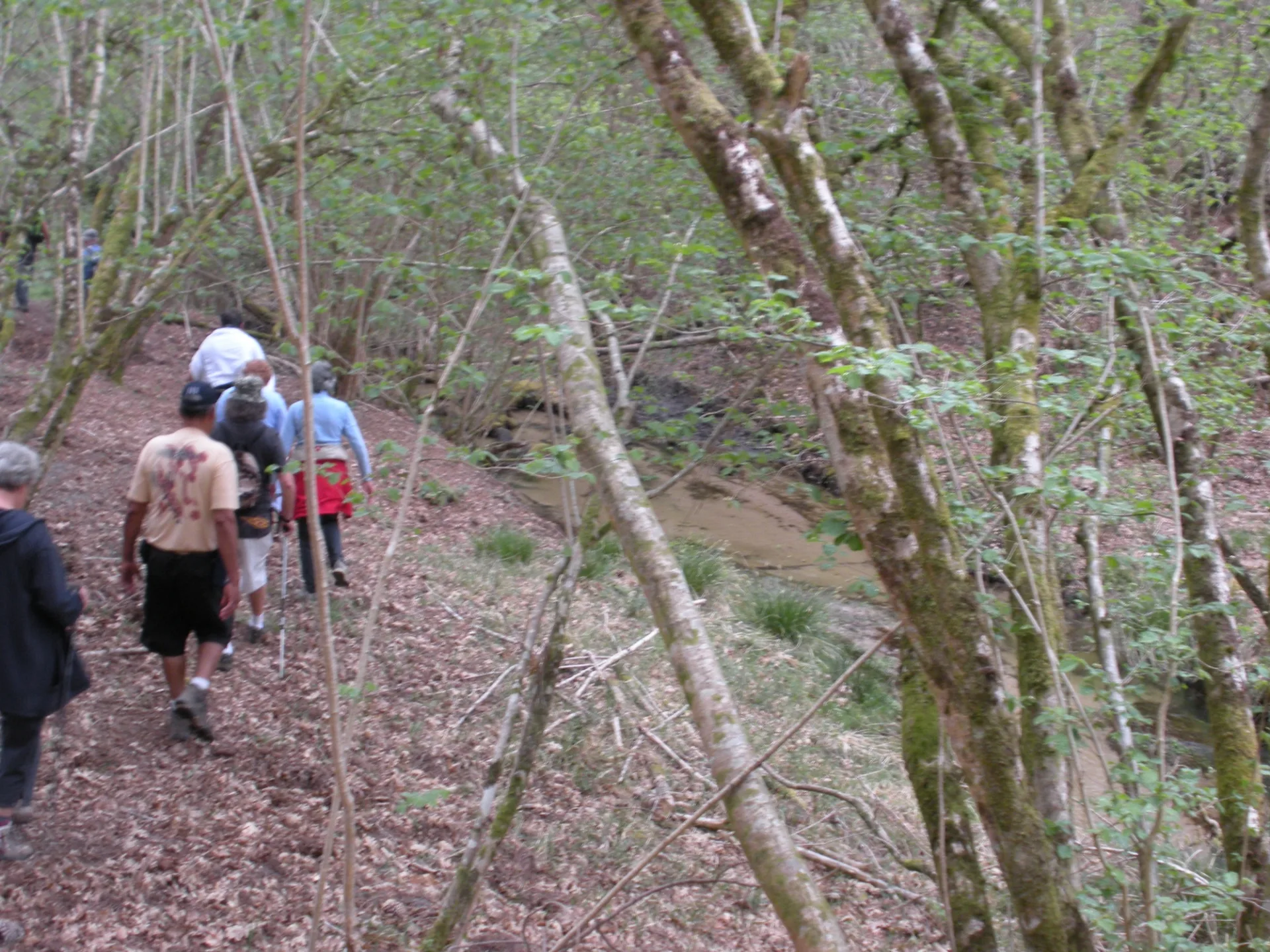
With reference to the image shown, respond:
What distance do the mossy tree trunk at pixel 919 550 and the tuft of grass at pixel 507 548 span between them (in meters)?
6.22

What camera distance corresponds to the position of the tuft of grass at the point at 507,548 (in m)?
9.06

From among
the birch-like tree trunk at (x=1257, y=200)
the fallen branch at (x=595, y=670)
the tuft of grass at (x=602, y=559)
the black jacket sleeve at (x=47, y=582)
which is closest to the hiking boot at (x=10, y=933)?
the black jacket sleeve at (x=47, y=582)

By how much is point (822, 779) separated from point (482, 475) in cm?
646

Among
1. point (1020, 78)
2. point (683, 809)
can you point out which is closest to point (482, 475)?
point (683, 809)

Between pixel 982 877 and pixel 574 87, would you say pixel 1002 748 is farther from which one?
pixel 574 87

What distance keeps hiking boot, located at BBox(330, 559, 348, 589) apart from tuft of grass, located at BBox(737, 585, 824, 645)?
3.78 meters

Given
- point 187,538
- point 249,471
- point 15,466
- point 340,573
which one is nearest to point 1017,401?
point 15,466

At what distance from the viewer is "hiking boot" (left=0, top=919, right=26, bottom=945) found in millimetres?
3381

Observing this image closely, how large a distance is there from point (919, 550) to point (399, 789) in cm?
339

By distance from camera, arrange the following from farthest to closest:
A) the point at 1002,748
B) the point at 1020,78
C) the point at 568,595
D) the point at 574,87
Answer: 1. the point at 1020,78
2. the point at 574,87
3. the point at 568,595
4. the point at 1002,748

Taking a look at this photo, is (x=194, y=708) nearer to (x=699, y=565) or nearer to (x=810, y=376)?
(x=810, y=376)

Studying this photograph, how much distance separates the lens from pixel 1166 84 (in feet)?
17.8

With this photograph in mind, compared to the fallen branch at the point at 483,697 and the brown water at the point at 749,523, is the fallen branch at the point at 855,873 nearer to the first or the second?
the fallen branch at the point at 483,697

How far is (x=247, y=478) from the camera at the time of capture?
5.21m
